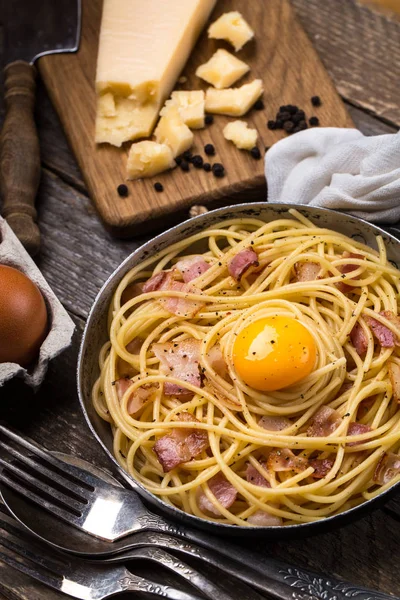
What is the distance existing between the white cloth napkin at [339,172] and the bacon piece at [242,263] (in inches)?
16.9

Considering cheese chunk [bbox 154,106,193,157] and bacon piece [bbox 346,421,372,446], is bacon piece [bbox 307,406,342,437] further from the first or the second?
cheese chunk [bbox 154,106,193,157]

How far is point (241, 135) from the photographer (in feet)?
11.6

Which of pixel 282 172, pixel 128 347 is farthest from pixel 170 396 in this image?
pixel 282 172

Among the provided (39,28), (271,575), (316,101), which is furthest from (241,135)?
(271,575)

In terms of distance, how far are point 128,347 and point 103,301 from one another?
21cm

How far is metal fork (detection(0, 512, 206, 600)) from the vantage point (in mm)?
2600

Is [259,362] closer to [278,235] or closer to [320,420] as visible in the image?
[320,420]

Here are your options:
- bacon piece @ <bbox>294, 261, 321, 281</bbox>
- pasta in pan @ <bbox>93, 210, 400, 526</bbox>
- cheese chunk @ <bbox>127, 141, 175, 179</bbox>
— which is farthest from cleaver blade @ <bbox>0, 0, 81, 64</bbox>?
bacon piece @ <bbox>294, 261, 321, 281</bbox>

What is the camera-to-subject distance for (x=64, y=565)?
269 centimetres

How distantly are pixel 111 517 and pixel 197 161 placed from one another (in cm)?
167

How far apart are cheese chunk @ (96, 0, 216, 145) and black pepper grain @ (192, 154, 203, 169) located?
0.88ft

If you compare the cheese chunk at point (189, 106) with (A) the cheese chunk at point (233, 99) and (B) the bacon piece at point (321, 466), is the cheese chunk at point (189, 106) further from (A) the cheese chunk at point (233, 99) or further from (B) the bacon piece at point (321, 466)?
(B) the bacon piece at point (321, 466)

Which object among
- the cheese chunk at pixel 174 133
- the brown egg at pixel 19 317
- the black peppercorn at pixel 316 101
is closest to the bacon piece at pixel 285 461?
the brown egg at pixel 19 317

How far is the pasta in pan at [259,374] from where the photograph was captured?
256cm
